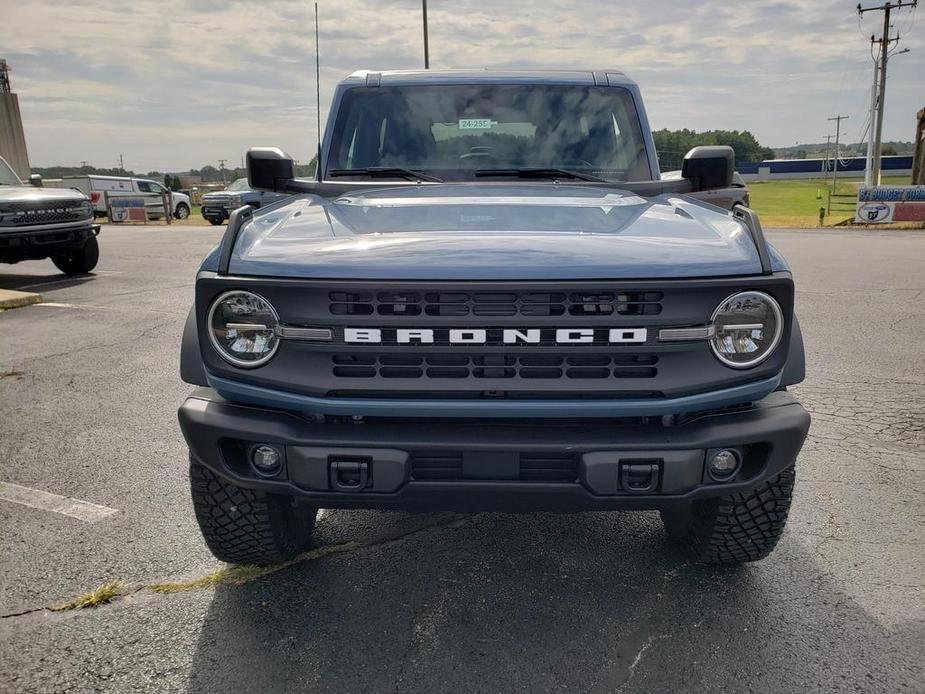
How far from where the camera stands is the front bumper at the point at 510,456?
7.12 feet

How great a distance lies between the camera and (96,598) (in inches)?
106

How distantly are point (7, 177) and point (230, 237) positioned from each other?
10411mm

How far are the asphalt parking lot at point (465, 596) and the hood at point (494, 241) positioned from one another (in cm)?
120

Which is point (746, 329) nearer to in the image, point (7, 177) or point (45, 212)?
point (45, 212)

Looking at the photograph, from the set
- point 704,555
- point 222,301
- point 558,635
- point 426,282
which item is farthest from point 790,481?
point 222,301

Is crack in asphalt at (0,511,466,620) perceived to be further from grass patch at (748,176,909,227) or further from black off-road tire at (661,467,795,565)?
grass patch at (748,176,909,227)

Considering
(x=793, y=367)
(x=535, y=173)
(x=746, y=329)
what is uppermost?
(x=535, y=173)

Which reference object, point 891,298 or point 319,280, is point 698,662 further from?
point 891,298

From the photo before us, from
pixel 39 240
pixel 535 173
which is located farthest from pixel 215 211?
pixel 535 173

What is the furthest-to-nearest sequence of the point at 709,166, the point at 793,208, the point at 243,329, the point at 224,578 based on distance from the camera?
the point at 793,208, the point at 709,166, the point at 224,578, the point at 243,329

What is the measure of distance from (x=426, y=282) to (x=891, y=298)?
8.86m

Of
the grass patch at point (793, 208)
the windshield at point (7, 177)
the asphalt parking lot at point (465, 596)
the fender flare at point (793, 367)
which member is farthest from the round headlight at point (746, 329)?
the windshield at point (7, 177)

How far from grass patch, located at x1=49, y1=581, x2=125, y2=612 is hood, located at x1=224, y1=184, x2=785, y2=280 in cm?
133

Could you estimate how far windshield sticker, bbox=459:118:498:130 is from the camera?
3.72m
